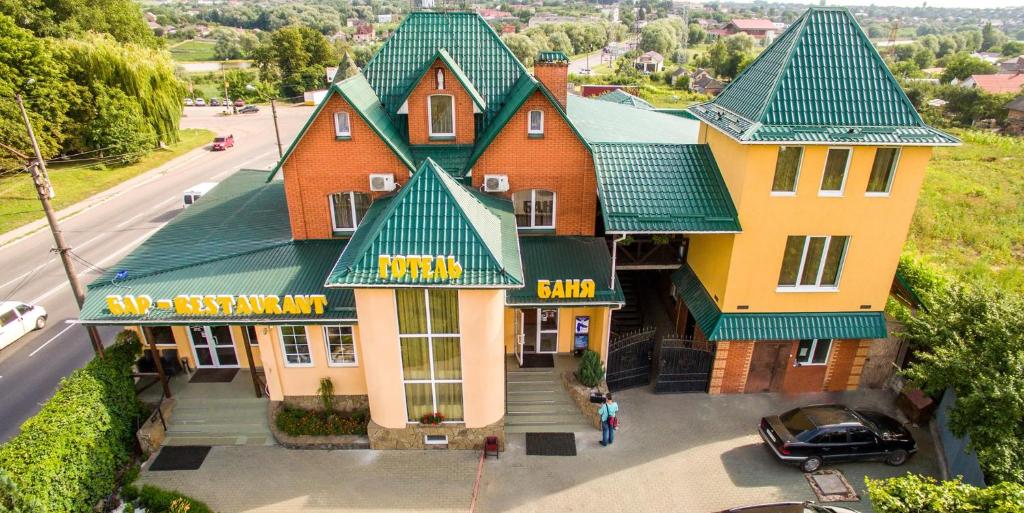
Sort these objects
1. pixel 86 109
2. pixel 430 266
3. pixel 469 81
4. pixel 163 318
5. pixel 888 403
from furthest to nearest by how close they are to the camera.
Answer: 1. pixel 86 109
2. pixel 469 81
3. pixel 888 403
4. pixel 163 318
5. pixel 430 266

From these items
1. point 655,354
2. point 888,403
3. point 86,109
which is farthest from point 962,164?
point 86,109

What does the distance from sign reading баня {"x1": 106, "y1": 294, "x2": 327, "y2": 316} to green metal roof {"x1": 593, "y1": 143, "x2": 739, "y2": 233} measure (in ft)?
34.5

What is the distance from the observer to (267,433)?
20000 millimetres

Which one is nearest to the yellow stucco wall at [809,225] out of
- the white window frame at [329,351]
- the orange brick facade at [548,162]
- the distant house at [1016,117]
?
the orange brick facade at [548,162]

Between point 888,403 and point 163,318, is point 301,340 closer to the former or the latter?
point 163,318

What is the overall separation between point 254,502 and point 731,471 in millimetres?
15337

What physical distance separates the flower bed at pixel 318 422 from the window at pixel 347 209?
742cm

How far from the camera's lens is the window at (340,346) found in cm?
1958

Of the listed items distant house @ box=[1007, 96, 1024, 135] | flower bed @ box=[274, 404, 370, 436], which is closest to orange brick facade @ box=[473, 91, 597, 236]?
flower bed @ box=[274, 404, 370, 436]

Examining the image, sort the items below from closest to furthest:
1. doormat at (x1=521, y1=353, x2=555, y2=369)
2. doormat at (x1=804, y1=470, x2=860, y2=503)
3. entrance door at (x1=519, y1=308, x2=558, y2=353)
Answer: doormat at (x1=804, y1=470, x2=860, y2=503)
doormat at (x1=521, y1=353, x2=555, y2=369)
entrance door at (x1=519, y1=308, x2=558, y2=353)

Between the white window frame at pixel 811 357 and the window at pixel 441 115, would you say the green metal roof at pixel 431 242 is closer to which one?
the window at pixel 441 115

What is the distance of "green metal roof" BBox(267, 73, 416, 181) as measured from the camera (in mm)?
20594

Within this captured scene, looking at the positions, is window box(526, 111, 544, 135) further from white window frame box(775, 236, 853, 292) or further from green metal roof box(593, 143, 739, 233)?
white window frame box(775, 236, 853, 292)

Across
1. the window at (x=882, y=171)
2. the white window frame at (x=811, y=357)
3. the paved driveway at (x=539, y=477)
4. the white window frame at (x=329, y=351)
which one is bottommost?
the paved driveway at (x=539, y=477)
